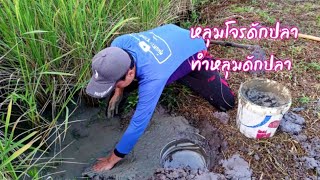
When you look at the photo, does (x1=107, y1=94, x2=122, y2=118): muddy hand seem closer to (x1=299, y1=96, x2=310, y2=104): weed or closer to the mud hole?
the mud hole

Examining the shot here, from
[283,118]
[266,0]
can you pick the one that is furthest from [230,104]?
[266,0]

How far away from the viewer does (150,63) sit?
2.06 meters

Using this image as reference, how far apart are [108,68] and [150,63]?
0.30 meters

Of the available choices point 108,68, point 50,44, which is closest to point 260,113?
point 108,68

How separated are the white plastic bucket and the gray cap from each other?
830 millimetres

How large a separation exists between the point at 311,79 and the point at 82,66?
1.81 meters

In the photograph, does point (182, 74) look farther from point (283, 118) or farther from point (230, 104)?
point (283, 118)

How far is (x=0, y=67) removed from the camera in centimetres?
215

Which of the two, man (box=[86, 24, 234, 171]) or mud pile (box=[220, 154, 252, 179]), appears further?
mud pile (box=[220, 154, 252, 179])

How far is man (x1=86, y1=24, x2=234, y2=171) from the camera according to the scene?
6.28 ft

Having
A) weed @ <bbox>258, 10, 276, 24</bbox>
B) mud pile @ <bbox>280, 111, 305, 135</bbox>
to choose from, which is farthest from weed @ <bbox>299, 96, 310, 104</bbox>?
weed @ <bbox>258, 10, 276, 24</bbox>

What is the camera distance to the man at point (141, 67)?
191 cm

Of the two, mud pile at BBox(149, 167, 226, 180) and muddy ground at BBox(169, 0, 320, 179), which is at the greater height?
muddy ground at BBox(169, 0, 320, 179)

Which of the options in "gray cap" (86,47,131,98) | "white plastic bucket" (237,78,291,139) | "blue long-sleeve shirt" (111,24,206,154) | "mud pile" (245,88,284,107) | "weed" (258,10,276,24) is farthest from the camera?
"weed" (258,10,276,24)
